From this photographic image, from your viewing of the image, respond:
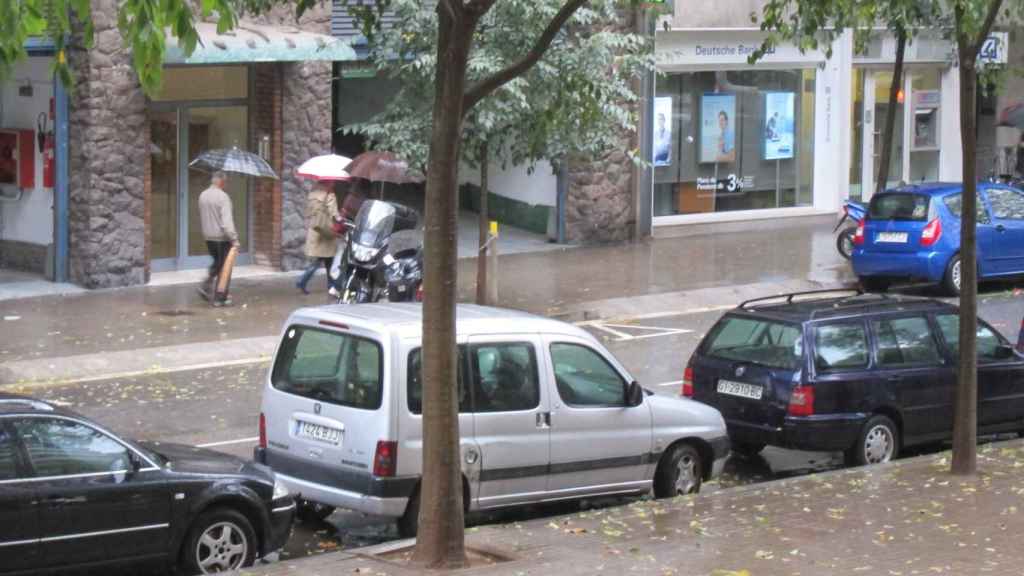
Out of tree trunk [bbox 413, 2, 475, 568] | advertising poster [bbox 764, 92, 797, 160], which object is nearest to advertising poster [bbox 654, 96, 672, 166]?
advertising poster [bbox 764, 92, 797, 160]

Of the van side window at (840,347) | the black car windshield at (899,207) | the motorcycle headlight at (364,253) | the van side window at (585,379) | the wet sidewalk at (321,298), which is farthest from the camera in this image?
the black car windshield at (899,207)

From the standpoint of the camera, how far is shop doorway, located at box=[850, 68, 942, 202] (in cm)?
3197

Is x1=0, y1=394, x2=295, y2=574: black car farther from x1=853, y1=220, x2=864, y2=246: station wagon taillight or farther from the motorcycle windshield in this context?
x1=853, y1=220, x2=864, y2=246: station wagon taillight

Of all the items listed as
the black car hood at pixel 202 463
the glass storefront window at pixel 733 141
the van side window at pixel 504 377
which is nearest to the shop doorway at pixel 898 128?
the glass storefront window at pixel 733 141

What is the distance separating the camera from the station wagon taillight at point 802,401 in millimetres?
13125

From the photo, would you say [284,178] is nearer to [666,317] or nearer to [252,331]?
[252,331]

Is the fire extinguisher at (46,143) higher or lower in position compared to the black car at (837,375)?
higher

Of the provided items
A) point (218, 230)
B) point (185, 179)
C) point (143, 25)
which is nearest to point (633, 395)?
point (143, 25)

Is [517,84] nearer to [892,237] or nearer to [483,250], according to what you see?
[483,250]

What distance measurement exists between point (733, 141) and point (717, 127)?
528mm

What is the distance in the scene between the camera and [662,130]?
28031mm

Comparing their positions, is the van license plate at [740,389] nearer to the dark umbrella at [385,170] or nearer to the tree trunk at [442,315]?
the tree trunk at [442,315]

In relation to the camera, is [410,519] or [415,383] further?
[410,519]

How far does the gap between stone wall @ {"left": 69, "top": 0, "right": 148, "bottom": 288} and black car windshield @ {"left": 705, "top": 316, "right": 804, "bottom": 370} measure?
10022mm
